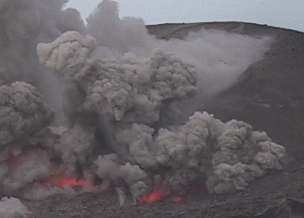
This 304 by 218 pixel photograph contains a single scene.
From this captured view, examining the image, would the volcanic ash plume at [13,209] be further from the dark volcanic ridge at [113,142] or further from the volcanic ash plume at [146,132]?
the volcanic ash plume at [146,132]

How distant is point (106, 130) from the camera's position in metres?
22.7

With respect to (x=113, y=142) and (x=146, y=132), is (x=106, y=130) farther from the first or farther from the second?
(x=146, y=132)

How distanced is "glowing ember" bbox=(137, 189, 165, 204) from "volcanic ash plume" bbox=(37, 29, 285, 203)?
15 cm

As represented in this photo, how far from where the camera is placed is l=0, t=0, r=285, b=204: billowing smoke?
21406mm

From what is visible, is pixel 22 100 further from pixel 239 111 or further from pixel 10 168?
pixel 239 111

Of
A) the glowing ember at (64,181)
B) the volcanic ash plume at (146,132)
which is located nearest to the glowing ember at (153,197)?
the volcanic ash plume at (146,132)

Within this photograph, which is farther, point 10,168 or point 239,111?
point 239,111

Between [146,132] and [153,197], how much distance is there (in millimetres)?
2128

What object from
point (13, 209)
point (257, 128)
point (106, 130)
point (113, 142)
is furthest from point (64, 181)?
point (257, 128)

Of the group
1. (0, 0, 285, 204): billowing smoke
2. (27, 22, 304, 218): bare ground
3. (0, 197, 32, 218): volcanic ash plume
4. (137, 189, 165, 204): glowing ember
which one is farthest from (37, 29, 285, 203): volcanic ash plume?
(0, 197, 32, 218): volcanic ash plume

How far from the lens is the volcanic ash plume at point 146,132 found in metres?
21.4

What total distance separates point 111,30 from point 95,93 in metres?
7.29

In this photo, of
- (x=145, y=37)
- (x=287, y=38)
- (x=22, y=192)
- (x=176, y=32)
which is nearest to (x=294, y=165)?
(x=22, y=192)

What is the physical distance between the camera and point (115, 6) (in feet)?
93.7
